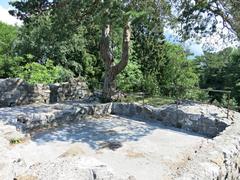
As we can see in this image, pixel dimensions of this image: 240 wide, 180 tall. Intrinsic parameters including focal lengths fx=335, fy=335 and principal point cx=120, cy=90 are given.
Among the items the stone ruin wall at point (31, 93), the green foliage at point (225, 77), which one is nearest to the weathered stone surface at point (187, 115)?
the stone ruin wall at point (31, 93)

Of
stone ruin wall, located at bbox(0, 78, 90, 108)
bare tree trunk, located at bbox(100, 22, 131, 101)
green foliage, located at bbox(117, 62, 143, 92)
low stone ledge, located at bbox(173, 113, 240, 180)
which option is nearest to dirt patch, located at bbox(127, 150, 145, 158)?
low stone ledge, located at bbox(173, 113, 240, 180)

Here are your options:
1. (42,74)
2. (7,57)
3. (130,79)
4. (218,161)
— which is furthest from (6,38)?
(218,161)

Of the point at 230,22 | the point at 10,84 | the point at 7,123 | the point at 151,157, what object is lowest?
the point at 151,157

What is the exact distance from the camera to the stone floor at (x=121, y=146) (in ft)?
17.9

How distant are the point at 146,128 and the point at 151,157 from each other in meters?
2.11

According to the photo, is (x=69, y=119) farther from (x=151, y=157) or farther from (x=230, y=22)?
(x=230, y=22)

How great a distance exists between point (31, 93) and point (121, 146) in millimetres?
4608

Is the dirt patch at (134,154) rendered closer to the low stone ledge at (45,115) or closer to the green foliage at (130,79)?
the low stone ledge at (45,115)

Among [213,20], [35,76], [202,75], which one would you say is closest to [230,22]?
[213,20]

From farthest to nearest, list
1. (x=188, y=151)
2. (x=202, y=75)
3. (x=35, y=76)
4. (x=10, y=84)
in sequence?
(x=202, y=75) < (x=35, y=76) < (x=10, y=84) < (x=188, y=151)

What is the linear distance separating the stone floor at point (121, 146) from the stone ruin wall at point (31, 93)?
2.53 metres

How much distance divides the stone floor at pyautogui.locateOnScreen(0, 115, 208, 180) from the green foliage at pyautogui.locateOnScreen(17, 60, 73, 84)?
5.84m

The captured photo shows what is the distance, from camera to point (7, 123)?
674cm

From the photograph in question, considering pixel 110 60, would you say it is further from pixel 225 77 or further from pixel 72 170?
pixel 225 77
